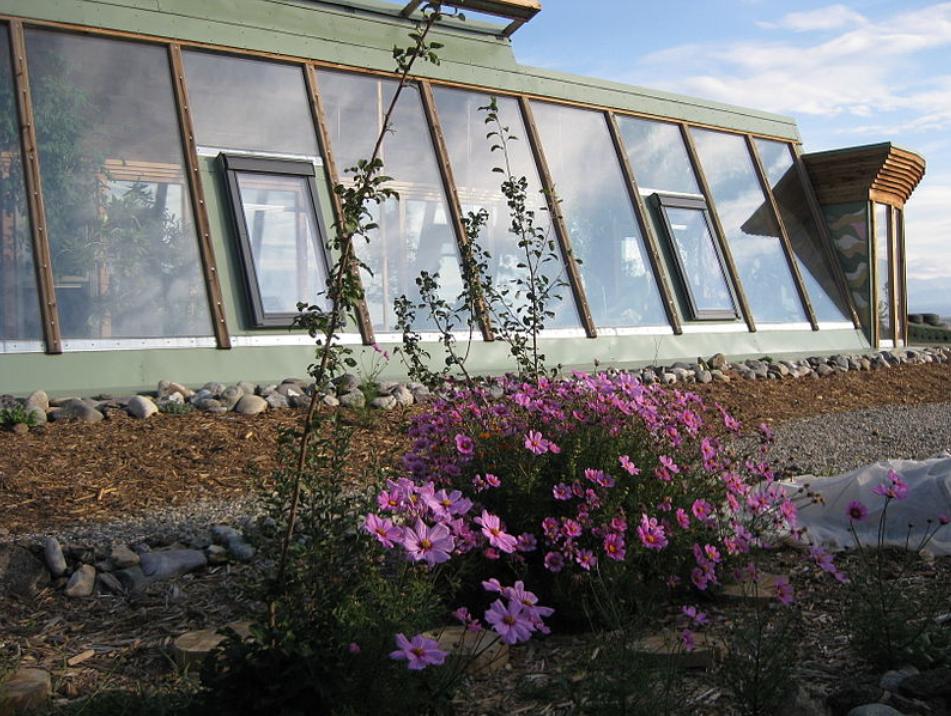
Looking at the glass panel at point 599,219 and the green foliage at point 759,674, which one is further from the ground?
the glass panel at point 599,219

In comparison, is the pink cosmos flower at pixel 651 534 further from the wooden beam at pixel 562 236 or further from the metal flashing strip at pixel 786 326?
the metal flashing strip at pixel 786 326

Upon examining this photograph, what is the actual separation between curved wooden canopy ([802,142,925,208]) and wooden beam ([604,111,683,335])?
336 centimetres

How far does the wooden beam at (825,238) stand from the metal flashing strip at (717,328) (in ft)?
7.40

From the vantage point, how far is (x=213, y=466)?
15.7 feet

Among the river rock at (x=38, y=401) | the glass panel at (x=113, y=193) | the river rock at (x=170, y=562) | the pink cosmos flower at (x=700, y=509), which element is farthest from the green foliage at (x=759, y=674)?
the glass panel at (x=113, y=193)

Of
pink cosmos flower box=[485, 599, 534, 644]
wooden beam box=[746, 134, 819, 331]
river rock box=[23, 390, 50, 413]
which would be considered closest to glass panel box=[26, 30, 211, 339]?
river rock box=[23, 390, 50, 413]

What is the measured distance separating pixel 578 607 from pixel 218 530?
157cm

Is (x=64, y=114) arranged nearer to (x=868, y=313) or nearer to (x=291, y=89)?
(x=291, y=89)

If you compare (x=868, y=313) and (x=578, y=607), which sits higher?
(x=868, y=313)

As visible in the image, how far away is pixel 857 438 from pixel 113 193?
5.21 meters

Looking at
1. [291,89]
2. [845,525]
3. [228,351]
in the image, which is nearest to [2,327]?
[228,351]

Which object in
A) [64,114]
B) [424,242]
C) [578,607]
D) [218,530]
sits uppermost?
[64,114]

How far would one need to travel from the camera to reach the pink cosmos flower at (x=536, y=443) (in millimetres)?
2785

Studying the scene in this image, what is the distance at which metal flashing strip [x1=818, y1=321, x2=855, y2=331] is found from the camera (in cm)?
1070
